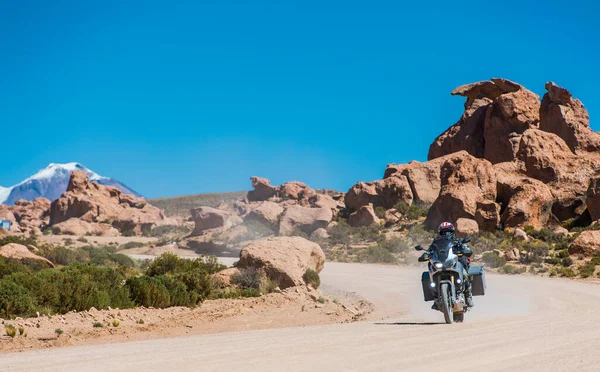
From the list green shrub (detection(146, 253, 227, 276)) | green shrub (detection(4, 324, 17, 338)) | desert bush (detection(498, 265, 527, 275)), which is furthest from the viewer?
desert bush (detection(498, 265, 527, 275))

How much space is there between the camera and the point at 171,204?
5778 inches

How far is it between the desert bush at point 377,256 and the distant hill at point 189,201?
92.1m

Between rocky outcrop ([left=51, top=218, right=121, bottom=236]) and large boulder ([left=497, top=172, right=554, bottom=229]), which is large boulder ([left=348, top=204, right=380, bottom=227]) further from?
rocky outcrop ([left=51, top=218, right=121, bottom=236])

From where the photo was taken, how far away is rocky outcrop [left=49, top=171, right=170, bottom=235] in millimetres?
80562

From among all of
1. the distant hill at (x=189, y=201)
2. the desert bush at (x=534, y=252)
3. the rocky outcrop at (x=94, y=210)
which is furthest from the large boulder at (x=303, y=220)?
the distant hill at (x=189, y=201)

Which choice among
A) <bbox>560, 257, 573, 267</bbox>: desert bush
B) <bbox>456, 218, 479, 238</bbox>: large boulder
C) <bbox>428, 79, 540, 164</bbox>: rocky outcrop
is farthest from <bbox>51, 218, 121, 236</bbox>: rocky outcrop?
<bbox>560, 257, 573, 267</bbox>: desert bush

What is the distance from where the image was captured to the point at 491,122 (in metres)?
56.7

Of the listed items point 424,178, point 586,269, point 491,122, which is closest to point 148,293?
point 586,269

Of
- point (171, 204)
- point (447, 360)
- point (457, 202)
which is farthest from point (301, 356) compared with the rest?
Result: point (171, 204)

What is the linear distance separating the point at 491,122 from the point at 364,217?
1406 centimetres

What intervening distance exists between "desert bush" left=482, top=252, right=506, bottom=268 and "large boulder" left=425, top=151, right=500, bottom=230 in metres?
8.95

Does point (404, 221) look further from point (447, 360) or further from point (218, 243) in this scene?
point (447, 360)

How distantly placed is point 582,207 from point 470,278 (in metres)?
33.2

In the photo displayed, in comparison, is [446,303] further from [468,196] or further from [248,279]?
[468,196]
